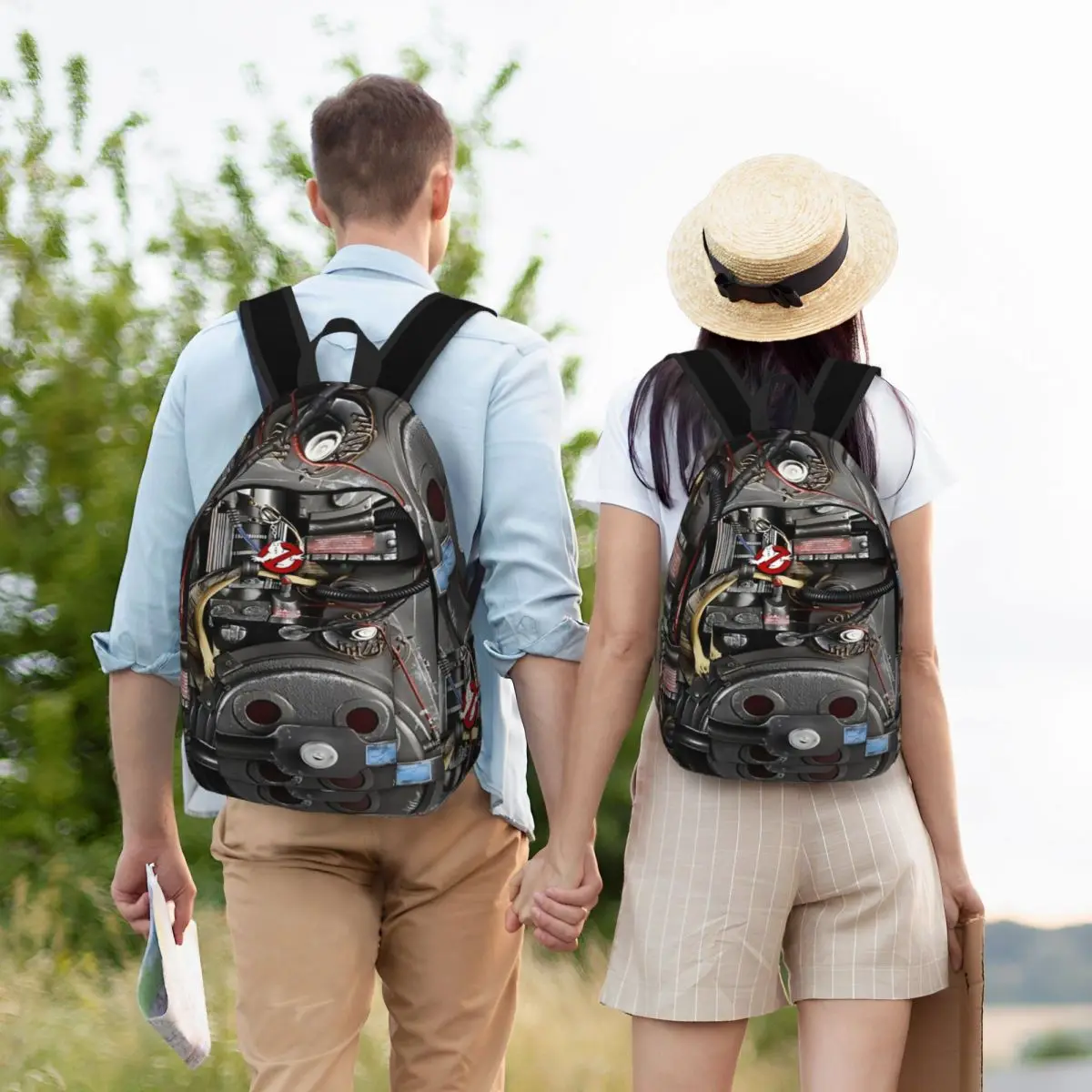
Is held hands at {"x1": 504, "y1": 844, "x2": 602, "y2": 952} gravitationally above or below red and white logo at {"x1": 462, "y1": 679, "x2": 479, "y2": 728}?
below

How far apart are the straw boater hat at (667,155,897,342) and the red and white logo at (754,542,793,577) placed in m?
0.31

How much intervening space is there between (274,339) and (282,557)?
1.08 feet

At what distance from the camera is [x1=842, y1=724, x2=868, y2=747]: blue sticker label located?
1785 millimetres

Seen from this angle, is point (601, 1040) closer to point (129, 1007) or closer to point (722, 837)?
point (129, 1007)

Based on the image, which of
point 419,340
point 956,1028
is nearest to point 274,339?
point 419,340

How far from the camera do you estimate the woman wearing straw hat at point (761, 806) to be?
1818 millimetres

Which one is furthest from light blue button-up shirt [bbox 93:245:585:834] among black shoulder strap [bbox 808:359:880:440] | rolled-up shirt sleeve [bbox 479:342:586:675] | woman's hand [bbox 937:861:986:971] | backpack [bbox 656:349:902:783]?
woman's hand [bbox 937:861:986:971]

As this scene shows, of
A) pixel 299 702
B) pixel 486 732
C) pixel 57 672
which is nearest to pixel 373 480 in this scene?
pixel 299 702

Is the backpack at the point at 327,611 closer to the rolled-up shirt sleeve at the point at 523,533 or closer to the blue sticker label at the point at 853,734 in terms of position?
the rolled-up shirt sleeve at the point at 523,533

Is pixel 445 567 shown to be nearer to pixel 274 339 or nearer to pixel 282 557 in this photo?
pixel 282 557

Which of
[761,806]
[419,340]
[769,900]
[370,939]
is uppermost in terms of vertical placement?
[419,340]

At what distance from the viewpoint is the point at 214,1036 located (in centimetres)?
396

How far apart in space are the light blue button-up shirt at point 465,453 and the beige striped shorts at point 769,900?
0.28 metres

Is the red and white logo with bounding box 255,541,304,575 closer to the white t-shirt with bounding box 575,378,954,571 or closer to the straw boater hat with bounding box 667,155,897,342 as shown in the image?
the white t-shirt with bounding box 575,378,954,571
